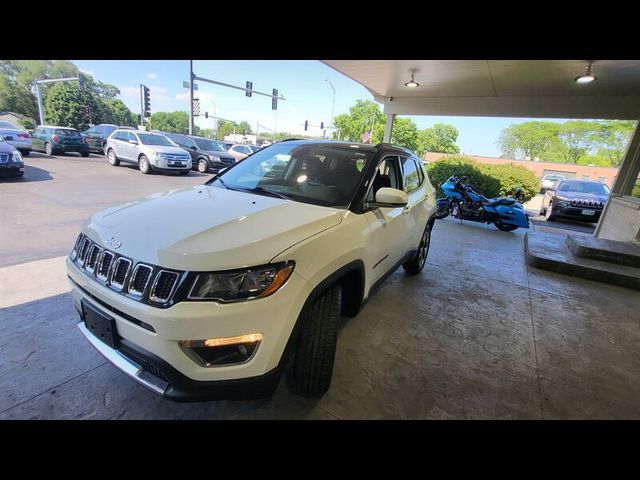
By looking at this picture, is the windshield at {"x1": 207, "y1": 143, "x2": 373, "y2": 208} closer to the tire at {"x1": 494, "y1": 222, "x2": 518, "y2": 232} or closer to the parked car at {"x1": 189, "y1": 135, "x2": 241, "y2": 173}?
the tire at {"x1": 494, "y1": 222, "x2": 518, "y2": 232}

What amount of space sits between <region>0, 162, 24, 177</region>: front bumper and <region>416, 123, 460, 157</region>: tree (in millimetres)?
58689

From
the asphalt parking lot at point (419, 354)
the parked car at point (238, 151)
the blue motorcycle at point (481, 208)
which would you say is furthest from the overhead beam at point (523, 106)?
the parked car at point (238, 151)

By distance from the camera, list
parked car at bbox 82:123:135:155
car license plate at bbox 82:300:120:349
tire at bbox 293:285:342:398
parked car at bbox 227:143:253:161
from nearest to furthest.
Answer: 1. car license plate at bbox 82:300:120:349
2. tire at bbox 293:285:342:398
3. parked car at bbox 227:143:253:161
4. parked car at bbox 82:123:135:155

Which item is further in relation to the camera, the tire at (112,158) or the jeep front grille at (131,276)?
the tire at (112,158)

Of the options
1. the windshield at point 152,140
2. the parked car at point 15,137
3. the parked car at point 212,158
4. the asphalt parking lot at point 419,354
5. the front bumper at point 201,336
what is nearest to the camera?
the front bumper at point 201,336

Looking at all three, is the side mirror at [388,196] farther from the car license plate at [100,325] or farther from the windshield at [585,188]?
the windshield at [585,188]

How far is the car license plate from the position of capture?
1522 millimetres

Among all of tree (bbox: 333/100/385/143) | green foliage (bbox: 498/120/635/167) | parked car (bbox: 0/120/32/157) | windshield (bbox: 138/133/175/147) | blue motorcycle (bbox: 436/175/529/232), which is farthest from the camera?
tree (bbox: 333/100/385/143)

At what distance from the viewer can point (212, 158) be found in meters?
14.2

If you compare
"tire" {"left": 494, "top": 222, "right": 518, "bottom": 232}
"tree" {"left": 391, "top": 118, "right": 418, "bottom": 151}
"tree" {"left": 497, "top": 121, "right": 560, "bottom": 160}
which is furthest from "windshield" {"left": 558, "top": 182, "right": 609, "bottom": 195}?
"tree" {"left": 497, "top": 121, "right": 560, "bottom": 160}

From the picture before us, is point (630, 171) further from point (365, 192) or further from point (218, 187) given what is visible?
point (218, 187)

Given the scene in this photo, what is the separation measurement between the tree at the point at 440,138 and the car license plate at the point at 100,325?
62.3m

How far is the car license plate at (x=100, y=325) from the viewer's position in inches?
59.9
